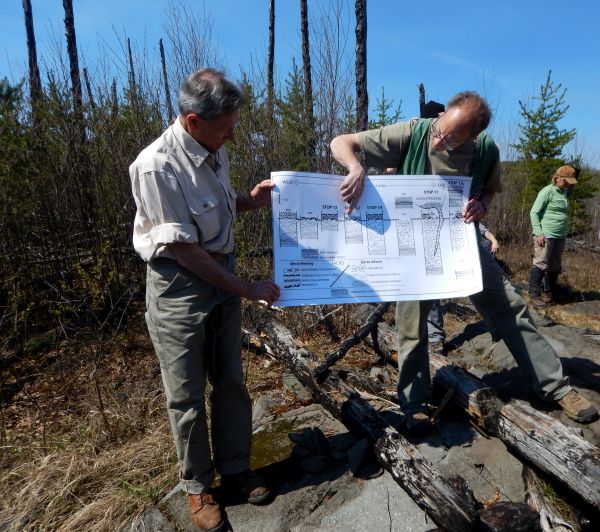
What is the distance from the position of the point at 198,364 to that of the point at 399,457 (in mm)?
1234

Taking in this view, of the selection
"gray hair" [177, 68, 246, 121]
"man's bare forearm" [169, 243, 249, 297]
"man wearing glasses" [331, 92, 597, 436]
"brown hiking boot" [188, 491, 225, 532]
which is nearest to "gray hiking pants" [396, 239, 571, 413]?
"man wearing glasses" [331, 92, 597, 436]

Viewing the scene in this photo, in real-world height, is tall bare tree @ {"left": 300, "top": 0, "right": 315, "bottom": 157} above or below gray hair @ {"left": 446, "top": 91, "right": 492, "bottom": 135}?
above

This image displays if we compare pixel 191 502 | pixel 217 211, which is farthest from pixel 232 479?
pixel 217 211

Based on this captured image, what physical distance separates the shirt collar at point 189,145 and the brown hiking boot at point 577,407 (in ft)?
9.07

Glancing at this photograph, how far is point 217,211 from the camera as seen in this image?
214 centimetres

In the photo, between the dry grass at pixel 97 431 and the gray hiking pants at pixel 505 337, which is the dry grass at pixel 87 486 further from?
the gray hiking pants at pixel 505 337

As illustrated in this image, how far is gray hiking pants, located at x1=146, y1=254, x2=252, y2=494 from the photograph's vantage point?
2.18m

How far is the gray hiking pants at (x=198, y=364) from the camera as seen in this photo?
85.7 inches

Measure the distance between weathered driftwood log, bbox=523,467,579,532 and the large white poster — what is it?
3.70 feet

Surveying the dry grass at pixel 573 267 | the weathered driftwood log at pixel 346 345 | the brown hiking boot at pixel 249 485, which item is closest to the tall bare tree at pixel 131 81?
the weathered driftwood log at pixel 346 345

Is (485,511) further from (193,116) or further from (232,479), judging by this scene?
(193,116)

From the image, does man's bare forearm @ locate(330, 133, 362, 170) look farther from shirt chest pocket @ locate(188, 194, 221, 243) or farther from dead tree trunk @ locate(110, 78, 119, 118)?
dead tree trunk @ locate(110, 78, 119, 118)

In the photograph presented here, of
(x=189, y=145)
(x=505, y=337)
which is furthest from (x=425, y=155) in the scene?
(x=189, y=145)

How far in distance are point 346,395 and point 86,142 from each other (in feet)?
16.4
